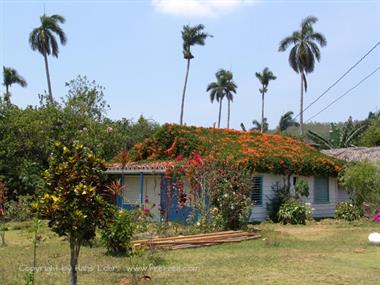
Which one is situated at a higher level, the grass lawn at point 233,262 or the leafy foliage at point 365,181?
the leafy foliage at point 365,181

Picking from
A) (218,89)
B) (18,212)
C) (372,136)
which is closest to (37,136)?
(18,212)

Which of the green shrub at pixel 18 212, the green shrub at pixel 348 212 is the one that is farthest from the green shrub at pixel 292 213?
the green shrub at pixel 18 212

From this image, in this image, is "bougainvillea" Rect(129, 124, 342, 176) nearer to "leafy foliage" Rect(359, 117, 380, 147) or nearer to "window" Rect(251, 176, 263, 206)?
"window" Rect(251, 176, 263, 206)

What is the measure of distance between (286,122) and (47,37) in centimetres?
3294

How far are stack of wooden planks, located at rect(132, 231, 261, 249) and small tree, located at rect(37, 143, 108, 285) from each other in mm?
4123

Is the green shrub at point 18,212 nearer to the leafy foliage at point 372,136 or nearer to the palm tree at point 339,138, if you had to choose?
the palm tree at point 339,138

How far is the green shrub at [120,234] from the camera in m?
10.2

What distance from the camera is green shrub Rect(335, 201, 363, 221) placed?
63.9 ft

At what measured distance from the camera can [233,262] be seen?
9.59 meters

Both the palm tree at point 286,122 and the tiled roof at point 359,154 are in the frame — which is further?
the palm tree at point 286,122

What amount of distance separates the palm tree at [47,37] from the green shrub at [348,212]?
92.7ft

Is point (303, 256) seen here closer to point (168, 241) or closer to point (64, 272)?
point (168, 241)

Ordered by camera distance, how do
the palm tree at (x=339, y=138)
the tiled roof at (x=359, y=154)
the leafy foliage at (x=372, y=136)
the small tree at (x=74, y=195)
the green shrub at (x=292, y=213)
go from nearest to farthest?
the small tree at (x=74, y=195) → the green shrub at (x=292, y=213) → the tiled roof at (x=359, y=154) → the palm tree at (x=339, y=138) → the leafy foliage at (x=372, y=136)

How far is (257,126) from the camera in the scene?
6488 cm
